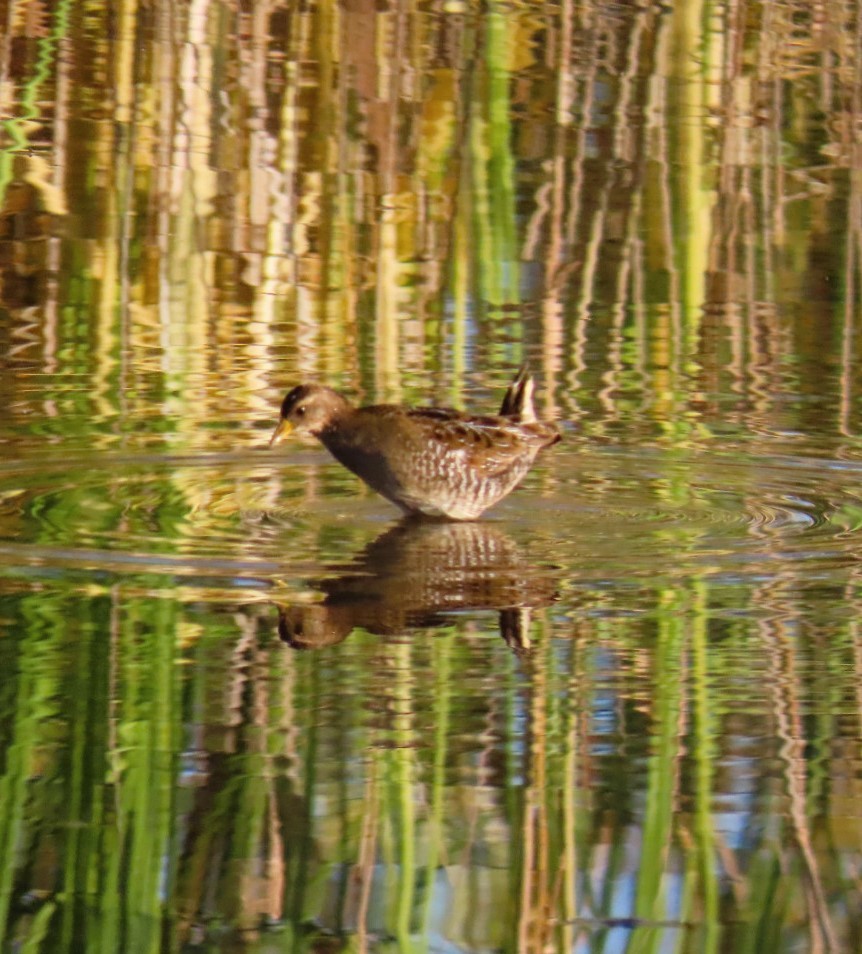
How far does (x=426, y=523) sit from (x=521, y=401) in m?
0.60

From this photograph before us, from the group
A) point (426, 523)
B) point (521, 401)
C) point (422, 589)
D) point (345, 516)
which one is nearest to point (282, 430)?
point (345, 516)

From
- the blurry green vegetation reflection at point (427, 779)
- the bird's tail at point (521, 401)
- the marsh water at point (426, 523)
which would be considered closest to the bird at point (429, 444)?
the bird's tail at point (521, 401)

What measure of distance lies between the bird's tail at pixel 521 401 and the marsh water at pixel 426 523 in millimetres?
278

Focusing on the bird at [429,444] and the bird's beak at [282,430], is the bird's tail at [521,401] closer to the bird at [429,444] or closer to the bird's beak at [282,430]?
the bird at [429,444]

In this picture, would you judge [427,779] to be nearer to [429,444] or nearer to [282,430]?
[429,444]

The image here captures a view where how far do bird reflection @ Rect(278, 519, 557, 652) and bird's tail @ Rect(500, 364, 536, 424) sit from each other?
0.60 meters

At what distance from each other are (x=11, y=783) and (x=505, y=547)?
2.61 m

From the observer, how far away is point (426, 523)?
8.43 meters

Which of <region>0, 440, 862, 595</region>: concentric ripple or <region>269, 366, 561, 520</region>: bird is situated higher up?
<region>269, 366, 561, 520</region>: bird

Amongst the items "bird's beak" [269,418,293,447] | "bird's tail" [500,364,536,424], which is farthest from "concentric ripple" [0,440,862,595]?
"bird's tail" [500,364,536,424]

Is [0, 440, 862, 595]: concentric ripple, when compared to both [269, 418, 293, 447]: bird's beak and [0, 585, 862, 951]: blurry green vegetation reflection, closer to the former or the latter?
[269, 418, 293, 447]: bird's beak

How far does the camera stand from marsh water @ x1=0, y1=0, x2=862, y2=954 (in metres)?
5.26

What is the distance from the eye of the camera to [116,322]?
10844 millimetres

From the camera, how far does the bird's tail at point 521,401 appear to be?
28.5 ft
